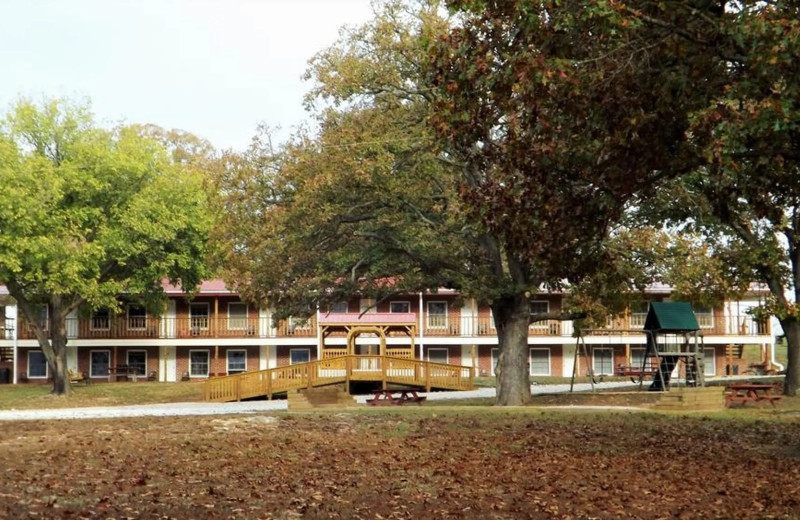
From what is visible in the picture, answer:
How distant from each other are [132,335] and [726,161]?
50450 mm

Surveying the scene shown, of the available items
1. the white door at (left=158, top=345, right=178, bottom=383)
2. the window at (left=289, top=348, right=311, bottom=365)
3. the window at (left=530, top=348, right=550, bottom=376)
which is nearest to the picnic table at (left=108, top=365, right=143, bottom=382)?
the white door at (left=158, top=345, right=178, bottom=383)

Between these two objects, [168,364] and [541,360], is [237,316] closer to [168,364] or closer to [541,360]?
A: [168,364]

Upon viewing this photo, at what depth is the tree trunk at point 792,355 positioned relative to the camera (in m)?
36.0

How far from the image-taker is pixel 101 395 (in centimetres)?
4909

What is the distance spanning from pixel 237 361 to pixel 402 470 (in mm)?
48508

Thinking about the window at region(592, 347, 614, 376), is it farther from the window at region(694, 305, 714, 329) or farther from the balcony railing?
the window at region(694, 305, 714, 329)

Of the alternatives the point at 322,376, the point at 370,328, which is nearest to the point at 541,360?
the point at 370,328

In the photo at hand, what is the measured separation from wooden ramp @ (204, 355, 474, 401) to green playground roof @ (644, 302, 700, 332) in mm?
8879

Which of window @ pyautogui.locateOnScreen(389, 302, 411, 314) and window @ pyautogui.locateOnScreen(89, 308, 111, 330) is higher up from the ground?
window @ pyautogui.locateOnScreen(389, 302, 411, 314)

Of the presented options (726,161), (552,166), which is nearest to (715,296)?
(552,166)

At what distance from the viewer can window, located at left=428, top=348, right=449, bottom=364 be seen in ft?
205

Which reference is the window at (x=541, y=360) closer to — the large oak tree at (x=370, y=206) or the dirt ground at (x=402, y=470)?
the large oak tree at (x=370, y=206)

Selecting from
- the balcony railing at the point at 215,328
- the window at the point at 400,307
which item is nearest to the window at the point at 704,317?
the balcony railing at the point at 215,328

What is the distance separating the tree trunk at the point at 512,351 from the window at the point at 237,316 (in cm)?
2898
